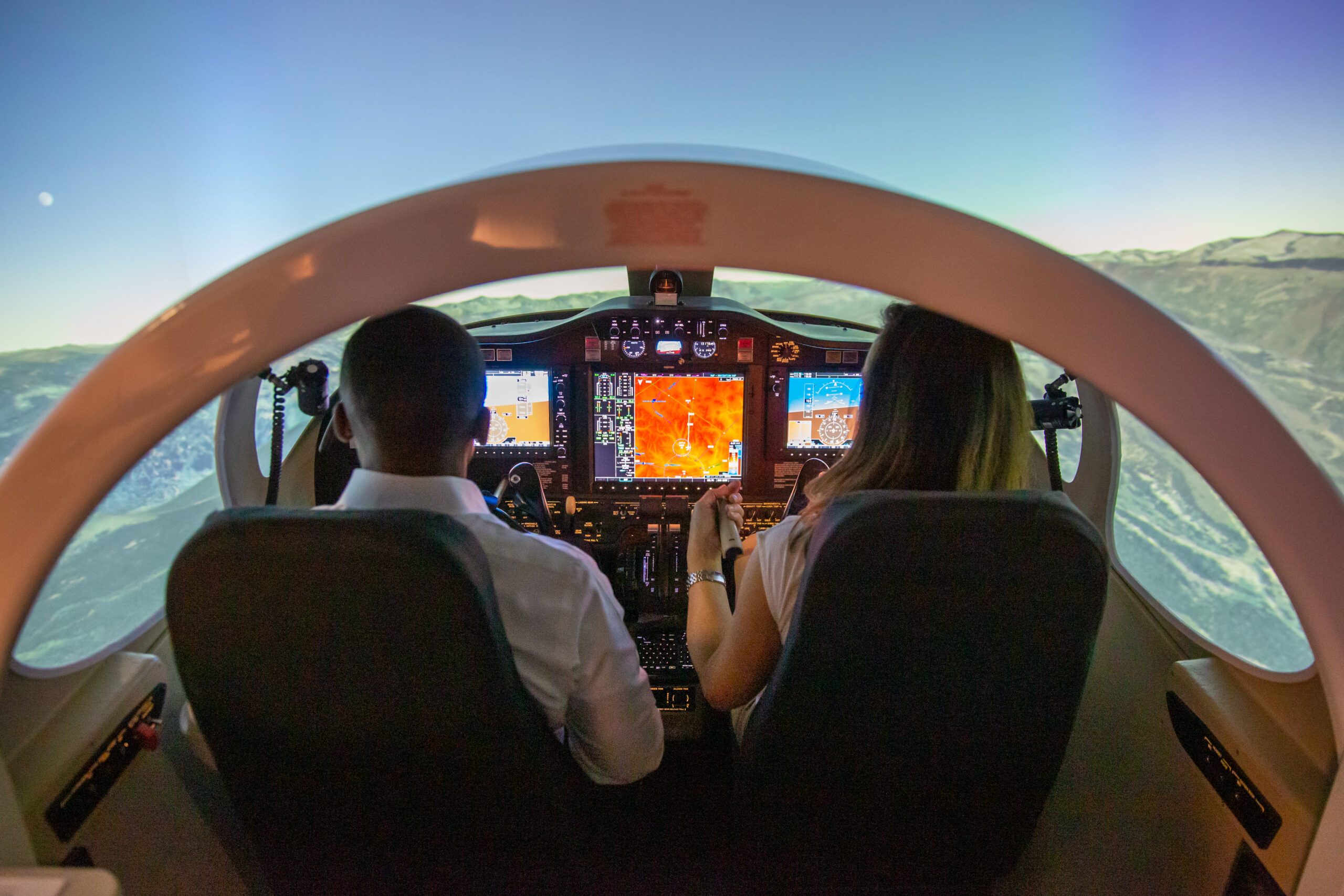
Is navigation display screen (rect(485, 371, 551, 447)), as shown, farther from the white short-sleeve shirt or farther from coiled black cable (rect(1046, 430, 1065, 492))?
coiled black cable (rect(1046, 430, 1065, 492))

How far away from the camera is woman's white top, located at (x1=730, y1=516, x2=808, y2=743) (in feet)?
3.18

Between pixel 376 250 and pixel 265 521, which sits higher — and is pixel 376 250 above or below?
above

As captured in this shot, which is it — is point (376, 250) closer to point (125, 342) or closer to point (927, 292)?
point (125, 342)

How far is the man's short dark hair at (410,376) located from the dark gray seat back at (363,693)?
9.4 inches

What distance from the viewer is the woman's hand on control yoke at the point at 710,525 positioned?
4.63 ft

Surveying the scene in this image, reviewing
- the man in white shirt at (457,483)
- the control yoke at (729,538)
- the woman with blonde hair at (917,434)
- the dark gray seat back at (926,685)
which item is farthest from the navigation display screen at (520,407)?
the dark gray seat back at (926,685)

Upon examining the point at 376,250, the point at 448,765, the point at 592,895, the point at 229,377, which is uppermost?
the point at 376,250

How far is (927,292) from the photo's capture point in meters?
0.55

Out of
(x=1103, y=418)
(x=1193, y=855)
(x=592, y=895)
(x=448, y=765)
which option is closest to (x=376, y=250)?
(x=448, y=765)

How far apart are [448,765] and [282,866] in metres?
0.42

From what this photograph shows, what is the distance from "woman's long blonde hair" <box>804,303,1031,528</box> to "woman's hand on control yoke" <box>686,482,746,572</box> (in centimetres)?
46

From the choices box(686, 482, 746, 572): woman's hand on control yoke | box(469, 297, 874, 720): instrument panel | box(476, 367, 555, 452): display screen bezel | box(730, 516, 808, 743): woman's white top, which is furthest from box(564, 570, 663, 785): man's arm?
box(476, 367, 555, 452): display screen bezel

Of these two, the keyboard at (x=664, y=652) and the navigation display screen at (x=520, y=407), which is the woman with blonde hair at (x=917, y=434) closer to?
the keyboard at (x=664, y=652)

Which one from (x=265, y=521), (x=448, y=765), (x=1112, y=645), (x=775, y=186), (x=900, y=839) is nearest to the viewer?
(x=775, y=186)
